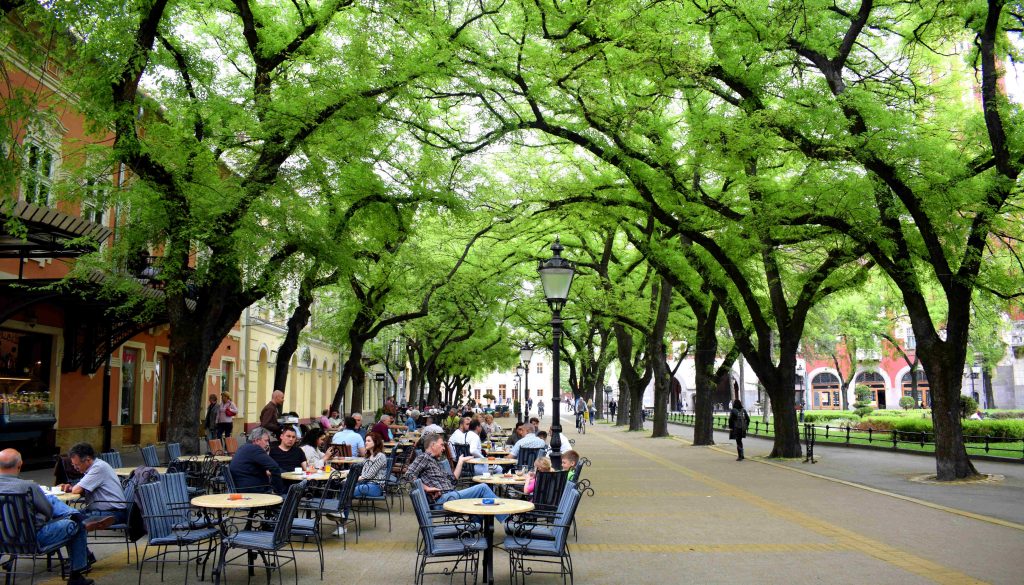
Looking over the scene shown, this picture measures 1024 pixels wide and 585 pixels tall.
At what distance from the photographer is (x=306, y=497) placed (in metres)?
10.3

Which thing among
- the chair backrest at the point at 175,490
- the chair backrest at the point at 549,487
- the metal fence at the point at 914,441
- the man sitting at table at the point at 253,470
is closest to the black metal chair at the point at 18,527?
the chair backrest at the point at 175,490

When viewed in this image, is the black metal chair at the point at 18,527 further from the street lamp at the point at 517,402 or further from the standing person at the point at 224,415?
the standing person at the point at 224,415

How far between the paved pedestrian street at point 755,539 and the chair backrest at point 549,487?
78cm

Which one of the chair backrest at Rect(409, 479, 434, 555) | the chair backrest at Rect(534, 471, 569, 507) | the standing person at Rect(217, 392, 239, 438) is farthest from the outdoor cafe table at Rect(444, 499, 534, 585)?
the standing person at Rect(217, 392, 239, 438)

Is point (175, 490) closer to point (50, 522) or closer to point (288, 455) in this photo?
point (50, 522)

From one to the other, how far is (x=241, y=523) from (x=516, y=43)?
1035 centimetres

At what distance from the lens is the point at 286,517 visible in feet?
24.1

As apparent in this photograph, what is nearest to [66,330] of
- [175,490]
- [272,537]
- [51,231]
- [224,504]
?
[51,231]

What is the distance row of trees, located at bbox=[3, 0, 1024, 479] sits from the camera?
42.0 feet

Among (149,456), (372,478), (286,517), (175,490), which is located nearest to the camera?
(286,517)

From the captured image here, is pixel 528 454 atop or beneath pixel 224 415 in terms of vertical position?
beneath

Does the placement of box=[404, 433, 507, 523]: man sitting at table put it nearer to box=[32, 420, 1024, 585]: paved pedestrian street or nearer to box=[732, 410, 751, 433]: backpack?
box=[32, 420, 1024, 585]: paved pedestrian street

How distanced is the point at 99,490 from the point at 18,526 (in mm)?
1589

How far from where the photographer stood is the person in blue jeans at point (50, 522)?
696 centimetres
